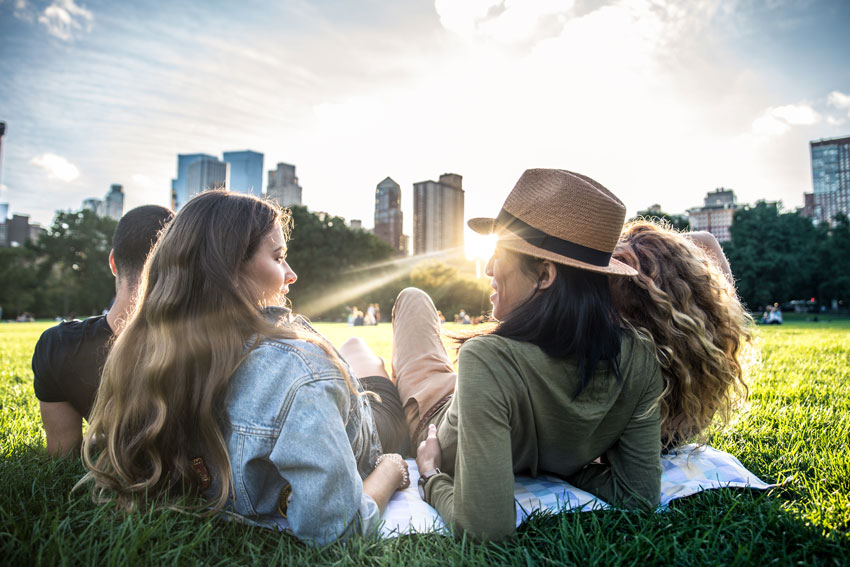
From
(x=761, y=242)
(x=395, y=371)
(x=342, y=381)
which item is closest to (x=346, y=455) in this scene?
(x=342, y=381)

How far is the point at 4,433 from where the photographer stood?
338 cm

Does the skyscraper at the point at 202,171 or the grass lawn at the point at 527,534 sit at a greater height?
the skyscraper at the point at 202,171

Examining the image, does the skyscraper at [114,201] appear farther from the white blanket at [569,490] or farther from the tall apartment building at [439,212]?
the white blanket at [569,490]

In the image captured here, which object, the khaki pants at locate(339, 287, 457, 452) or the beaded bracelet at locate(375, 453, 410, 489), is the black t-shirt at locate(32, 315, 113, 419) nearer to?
the khaki pants at locate(339, 287, 457, 452)

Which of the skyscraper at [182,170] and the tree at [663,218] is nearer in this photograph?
the tree at [663,218]

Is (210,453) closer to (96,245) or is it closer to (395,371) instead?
(395,371)

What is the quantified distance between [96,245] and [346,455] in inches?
2920

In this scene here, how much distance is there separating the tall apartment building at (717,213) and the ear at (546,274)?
146m

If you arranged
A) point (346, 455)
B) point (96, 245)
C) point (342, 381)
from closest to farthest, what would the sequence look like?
point (346, 455)
point (342, 381)
point (96, 245)

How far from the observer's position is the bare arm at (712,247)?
3596 millimetres

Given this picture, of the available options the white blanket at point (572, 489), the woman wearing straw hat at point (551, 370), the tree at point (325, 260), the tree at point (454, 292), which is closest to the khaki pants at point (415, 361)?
the white blanket at point (572, 489)

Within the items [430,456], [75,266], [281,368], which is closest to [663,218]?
[430,456]

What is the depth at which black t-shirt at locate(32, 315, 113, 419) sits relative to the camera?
261 cm

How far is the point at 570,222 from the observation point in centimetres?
191
